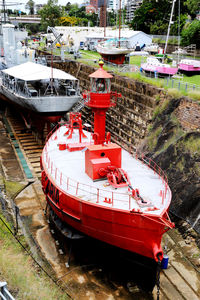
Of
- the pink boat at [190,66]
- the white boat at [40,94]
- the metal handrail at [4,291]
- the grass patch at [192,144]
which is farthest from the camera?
the pink boat at [190,66]

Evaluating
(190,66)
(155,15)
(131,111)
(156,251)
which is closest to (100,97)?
(131,111)

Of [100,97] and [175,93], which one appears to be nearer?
[100,97]

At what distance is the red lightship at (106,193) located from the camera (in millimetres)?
9789

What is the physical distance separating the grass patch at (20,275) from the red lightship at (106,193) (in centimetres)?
245

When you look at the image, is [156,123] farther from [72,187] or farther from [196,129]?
[72,187]

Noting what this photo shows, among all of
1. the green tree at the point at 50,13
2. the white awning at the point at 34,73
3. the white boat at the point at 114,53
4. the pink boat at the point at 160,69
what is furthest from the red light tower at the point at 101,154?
the green tree at the point at 50,13

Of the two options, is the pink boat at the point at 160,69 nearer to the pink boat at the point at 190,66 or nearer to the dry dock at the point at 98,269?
the pink boat at the point at 190,66

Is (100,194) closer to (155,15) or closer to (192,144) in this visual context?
(192,144)

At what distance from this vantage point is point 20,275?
787cm

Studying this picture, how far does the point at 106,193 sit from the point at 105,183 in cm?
65

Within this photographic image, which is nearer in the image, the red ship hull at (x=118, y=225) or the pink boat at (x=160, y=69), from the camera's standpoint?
the red ship hull at (x=118, y=225)

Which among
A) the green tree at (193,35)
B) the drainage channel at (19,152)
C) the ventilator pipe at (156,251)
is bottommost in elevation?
the drainage channel at (19,152)

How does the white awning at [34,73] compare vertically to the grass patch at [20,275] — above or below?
above

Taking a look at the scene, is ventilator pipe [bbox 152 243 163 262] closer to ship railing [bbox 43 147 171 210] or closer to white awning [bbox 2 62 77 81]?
ship railing [bbox 43 147 171 210]
